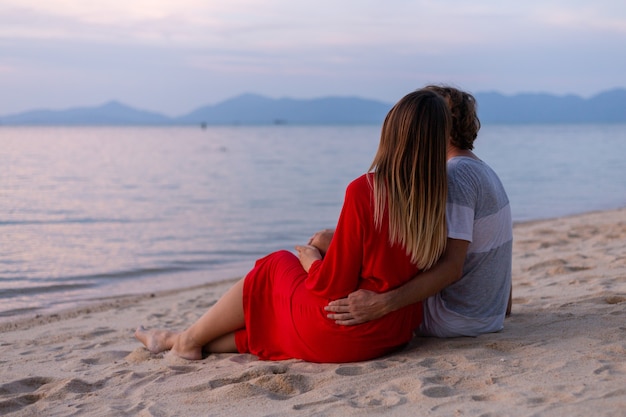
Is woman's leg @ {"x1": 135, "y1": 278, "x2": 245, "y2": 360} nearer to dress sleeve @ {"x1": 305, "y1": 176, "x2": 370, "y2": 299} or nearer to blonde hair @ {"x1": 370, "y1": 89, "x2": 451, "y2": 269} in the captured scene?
dress sleeve @ {"x1": 305, "y1": 176, "x2": 370, "y2": 299}

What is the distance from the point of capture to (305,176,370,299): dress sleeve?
3.39 meters

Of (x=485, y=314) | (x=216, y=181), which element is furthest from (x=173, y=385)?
(x=216, y=181)

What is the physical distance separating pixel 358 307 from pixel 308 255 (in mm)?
477

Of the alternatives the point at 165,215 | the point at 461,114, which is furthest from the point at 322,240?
the point at 165,215

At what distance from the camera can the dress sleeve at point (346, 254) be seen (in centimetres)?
339

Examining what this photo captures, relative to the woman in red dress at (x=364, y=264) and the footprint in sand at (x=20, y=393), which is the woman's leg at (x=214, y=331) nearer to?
the woman in red dress at (x=364, y=264)

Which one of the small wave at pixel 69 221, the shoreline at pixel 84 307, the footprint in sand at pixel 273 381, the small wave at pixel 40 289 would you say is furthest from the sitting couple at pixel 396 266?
the small wave at pixel 69 221

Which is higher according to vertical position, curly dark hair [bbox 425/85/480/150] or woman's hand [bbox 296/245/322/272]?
curly dark hair [bbox 425/85/480/150]

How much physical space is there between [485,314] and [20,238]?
958 cm

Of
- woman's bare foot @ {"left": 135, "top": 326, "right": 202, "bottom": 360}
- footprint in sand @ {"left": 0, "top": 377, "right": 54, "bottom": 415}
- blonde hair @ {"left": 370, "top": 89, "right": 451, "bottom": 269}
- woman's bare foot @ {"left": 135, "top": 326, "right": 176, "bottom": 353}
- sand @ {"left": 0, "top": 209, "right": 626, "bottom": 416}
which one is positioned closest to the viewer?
sand @ {"left": 0, "top": 209, "right": 626, "bottom": 416}

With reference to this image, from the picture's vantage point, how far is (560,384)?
3121 mm

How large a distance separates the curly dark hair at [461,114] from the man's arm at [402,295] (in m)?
0.62

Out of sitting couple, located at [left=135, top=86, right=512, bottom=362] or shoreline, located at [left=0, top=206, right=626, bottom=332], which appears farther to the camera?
shoreline, located at [left=0, top=206, right=626, bottom=332]

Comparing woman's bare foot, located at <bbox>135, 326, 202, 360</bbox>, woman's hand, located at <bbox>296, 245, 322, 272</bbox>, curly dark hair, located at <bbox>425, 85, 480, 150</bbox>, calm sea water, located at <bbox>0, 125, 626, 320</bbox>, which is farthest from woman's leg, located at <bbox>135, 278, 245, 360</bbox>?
calm sea water, located at <bbox>0, 125, 626, 320</bbox>
